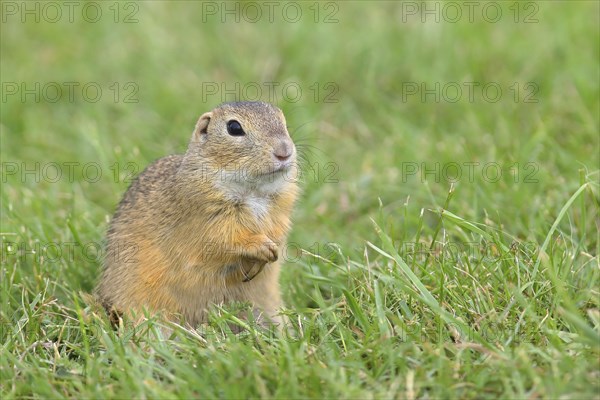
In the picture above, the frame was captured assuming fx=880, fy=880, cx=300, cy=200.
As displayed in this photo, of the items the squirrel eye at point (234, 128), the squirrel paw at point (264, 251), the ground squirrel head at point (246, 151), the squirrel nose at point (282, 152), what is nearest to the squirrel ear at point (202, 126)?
the ground squirrel head at point (246, 151)

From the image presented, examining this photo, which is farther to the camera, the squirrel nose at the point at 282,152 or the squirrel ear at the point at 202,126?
the squirrel ear at the point at 202,126

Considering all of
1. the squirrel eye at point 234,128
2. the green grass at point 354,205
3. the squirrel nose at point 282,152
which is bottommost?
the green grass at point 354,205

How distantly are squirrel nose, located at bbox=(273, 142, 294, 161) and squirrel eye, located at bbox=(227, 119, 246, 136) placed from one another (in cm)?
30

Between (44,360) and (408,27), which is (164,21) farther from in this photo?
(44,360)

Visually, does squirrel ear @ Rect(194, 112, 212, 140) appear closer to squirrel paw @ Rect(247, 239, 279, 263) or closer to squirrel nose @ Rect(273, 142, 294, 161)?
squirrel nose @ Rect(273, 142, 294, 161)

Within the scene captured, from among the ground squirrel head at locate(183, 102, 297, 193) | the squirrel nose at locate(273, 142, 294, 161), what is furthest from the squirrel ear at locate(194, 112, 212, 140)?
the squirrel nose at locate(273, 142, 294, 161)

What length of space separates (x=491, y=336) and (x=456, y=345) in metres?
0.24

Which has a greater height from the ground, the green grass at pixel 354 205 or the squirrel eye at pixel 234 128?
the squirrel eye at pixel 234 128

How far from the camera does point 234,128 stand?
4910mm

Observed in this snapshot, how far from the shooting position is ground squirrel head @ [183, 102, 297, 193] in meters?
4.70

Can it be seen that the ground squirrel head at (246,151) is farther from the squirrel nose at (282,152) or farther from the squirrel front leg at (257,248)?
the squirrel front leg at (257,248)

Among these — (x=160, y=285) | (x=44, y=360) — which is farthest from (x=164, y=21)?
(x=44, y=360)

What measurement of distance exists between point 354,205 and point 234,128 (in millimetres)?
1670

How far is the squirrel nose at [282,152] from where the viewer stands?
465 centimetres
